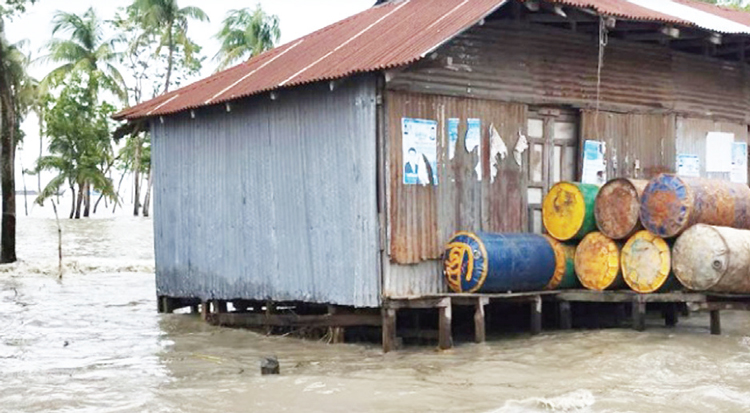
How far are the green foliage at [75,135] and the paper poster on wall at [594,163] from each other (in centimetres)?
3456

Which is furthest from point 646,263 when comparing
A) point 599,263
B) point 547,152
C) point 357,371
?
point 357,371

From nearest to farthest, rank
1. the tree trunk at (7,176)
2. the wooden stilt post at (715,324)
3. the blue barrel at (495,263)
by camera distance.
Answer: the blue barrel at (495,263) → the wooden stilt post at (715,324) → the tree trunk at (7,176)

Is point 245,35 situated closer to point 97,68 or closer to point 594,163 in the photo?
point 97,68

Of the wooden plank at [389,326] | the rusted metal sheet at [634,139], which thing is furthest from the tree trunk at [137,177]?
the wooden plank at [389,326]

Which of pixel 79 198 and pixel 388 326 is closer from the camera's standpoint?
pixel 388 326

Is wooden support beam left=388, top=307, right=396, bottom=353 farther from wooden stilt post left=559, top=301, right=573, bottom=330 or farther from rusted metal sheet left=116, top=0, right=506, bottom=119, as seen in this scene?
rusted metal sheet left=116, top=0, right=506, bottom=119

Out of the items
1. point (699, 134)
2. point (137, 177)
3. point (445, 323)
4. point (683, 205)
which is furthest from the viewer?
point (137, 177)

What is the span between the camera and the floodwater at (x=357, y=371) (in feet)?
28.1

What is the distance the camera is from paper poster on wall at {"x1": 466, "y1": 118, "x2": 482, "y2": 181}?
12086 millimetres

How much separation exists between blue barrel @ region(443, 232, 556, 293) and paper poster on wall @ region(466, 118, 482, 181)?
1.01 metres

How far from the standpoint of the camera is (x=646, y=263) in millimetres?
11188

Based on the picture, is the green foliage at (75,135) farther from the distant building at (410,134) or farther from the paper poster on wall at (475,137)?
the paper poster on wall at (475,137)

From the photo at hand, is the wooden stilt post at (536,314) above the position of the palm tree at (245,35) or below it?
below

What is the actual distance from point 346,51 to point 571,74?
3138 millimetres
